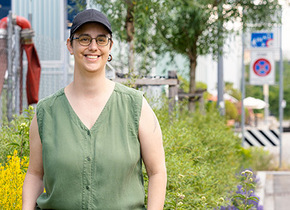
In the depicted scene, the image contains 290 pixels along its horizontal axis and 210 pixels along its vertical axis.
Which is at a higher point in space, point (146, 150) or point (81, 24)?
point (81, 24)

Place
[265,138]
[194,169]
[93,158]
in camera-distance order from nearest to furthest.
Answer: [93,158] < [194,169] < [265,138]

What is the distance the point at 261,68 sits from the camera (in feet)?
50.5

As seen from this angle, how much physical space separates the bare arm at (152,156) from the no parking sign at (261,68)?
43.0 feet

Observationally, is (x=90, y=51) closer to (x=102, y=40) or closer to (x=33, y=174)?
(x=102, y=40)

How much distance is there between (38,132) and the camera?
247 cm

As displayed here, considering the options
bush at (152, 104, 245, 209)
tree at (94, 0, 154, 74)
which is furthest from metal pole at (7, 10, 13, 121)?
bush at (152, 104, 245, 209)

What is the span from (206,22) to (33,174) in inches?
387

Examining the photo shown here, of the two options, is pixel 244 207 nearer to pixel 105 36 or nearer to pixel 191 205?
pixel 191 205

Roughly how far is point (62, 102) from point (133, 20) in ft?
20.4

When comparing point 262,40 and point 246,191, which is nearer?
point 246,191

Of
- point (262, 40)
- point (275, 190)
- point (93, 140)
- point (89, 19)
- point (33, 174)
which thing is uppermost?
point (262, 40)

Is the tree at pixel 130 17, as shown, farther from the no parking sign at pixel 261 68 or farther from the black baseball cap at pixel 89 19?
the no parking sign at pixel 261 68

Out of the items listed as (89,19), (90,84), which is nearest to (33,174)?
(90,84)

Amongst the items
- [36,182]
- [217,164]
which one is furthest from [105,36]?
[217,164]
